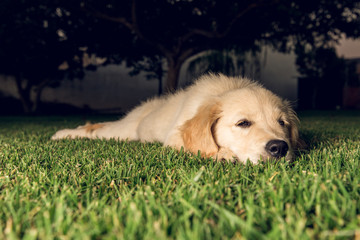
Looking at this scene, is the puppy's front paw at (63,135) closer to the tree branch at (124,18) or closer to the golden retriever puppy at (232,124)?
the golden retriever puppy at (232,124)

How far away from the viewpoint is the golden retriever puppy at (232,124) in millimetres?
2623

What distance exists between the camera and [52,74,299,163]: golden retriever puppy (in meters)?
2.62

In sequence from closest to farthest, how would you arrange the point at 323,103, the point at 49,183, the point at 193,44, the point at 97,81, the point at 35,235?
1. the point at 35,235
2. the point at 49,183
3. the point at 193,44
4. the point at 97,81
5. the point at 323,103

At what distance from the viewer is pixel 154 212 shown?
1277 mm

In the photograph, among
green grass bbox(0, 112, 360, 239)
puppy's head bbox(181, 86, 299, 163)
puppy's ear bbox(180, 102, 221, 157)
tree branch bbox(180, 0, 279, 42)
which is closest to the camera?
green grass bbox(0, 112, 360, 239)

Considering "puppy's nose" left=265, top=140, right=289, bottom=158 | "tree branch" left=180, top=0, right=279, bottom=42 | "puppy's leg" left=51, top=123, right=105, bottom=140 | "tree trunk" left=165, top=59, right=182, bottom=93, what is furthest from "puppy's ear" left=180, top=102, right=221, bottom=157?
"tree trunk" left=165, top=59, right=182, bottom=93

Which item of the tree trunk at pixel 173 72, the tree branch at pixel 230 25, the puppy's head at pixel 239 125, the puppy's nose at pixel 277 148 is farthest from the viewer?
the tree trunk at pixel 173 72

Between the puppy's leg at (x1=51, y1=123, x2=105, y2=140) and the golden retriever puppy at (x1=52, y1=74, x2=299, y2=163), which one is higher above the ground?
the golden retriever puppy at (x1=52, y1=74, x2=299, y2=163)

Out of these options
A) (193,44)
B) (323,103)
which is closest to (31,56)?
(193,44)

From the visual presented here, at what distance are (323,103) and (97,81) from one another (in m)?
27.9

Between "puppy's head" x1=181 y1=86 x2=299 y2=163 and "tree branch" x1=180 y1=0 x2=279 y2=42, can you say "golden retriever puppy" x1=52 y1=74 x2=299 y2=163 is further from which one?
"tree branch" x1=180 y1=0 x2=279 y2=42

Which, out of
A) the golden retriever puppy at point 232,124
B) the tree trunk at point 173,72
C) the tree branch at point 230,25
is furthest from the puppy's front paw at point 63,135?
the tree trunk at point 173,72

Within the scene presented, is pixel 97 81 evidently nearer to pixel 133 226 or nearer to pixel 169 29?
pixel 169 29

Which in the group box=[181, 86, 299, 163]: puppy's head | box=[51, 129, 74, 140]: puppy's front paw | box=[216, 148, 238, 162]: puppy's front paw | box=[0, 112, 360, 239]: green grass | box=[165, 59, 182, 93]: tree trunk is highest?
box=[165, 59, 182, 93]: tree trunk
